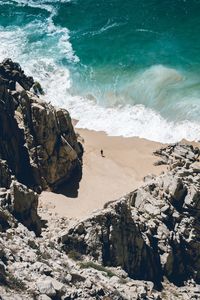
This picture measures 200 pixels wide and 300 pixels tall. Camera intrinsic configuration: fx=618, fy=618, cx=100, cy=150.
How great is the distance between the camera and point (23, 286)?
68.1ft

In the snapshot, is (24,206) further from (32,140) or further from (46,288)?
(32,140)

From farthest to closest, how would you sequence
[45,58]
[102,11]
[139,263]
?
[102,11], [45,58], [139,263]

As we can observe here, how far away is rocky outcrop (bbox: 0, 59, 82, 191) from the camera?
37.5 meters

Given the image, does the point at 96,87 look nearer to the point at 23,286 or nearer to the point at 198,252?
the point at 198,252

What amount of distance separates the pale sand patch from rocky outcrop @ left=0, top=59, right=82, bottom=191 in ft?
4.81

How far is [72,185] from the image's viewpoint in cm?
4025

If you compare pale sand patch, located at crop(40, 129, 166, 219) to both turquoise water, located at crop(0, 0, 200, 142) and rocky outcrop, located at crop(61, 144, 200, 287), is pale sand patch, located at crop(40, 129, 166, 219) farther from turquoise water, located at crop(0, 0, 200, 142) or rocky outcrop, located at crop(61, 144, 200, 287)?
rocky outcrop, located at crop(61, 144, 200, 287)

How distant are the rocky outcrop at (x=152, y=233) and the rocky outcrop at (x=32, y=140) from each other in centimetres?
667

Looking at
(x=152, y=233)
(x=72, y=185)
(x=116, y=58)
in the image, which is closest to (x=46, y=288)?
(x=152, y=233)

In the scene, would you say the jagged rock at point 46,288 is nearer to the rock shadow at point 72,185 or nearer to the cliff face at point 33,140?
the cliff face at point 33,140

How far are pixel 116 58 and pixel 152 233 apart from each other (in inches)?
1341

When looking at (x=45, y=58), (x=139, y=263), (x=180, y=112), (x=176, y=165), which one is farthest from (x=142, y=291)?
(x=45, y=58)

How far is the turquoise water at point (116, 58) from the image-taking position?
55.0 metres

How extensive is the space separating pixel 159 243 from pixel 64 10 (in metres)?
50.0
